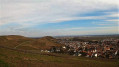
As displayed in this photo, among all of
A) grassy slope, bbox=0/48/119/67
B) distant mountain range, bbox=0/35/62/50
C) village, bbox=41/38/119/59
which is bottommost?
village, bbox=41/38/119/59

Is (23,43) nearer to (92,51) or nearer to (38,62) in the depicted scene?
(92,51)

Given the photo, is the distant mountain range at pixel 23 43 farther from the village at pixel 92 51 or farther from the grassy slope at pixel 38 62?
the grassy slope at pixel 38 62

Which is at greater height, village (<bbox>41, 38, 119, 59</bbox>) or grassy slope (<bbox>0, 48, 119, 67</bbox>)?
grassy slope (<bbox>0, 48, 119, 67</bbox>)

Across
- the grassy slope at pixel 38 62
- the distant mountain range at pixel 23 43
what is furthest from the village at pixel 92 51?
the grassy slope at pixel 38 62

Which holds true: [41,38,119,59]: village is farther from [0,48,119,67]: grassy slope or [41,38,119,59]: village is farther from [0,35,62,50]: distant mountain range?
[0,48,119,67]: grassy slope

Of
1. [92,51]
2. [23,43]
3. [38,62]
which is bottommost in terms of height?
[92,51]

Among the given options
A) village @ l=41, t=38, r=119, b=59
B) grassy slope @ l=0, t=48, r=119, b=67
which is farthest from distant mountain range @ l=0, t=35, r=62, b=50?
grassy slope @ l=0, t=48, r=119, b=67

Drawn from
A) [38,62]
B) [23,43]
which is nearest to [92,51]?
[23,43]

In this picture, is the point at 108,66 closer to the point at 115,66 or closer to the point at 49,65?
the point at 115,66

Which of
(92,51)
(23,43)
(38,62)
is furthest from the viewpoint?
(23,43)

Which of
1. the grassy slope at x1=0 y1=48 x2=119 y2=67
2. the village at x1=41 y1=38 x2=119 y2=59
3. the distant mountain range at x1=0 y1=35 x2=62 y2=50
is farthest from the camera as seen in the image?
the distant mountain range at x1=0 y1=35 x2=62 y2=50

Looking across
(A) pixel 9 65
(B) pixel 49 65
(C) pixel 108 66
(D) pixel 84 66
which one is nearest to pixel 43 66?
(B) pixel 49 65
